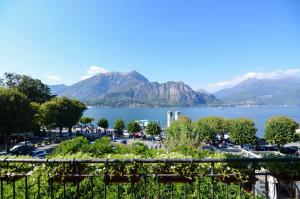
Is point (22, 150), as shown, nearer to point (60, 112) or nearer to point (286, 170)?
point (60, 112)

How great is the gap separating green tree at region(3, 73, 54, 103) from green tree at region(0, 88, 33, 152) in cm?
2242

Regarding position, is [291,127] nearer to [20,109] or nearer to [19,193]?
[20,109]

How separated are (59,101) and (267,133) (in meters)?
32.4

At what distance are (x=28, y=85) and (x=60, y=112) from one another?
13213mm

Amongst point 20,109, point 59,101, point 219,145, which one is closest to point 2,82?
point 59,101

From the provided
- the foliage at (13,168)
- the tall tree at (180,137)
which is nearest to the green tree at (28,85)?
the tall tree at (180,137)

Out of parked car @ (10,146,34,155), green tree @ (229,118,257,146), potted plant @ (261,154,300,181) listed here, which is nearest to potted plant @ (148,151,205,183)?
potted plant @ (261,154,300,181)

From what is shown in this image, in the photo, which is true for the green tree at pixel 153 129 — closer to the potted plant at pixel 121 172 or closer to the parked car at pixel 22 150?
the parked car at pixel 22 150

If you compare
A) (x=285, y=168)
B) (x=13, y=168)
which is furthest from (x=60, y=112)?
(x=285, y=168)

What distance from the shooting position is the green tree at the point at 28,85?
181ft

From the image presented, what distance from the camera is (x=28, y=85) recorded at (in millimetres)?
56812

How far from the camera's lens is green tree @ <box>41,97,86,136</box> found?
45.4 m

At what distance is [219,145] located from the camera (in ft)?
145

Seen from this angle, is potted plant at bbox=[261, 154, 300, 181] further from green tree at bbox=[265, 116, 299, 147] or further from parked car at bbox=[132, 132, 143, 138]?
parked car at bbox=[132, 132, 143, 138]
